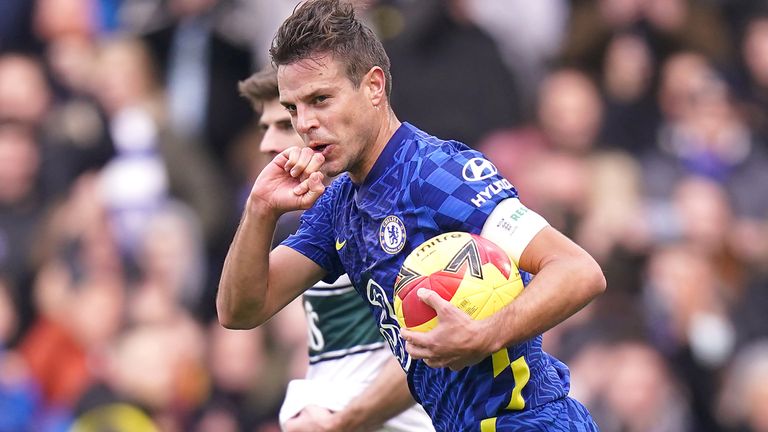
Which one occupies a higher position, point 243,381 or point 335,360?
point 335,360

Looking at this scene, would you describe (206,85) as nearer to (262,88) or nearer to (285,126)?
(262,88)

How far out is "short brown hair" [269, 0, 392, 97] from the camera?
16.4 feet

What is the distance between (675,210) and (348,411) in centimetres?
515

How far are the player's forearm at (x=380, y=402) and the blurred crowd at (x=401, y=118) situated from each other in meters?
3.55

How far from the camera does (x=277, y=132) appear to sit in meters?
6.34

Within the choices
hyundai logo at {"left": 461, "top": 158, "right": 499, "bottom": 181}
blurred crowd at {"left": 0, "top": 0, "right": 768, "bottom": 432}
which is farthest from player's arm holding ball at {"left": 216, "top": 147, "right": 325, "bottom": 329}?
blurred crowd at {"left": 0, "top": 0, "right": 768, "bottom": 432}

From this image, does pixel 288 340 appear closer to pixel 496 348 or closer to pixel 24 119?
pixel 24 119

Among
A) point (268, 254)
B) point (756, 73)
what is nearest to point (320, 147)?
point (268, 254)

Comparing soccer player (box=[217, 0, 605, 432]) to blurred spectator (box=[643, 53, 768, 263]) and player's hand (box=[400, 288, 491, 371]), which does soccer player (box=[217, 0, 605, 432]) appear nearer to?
player's hand (box=[400, 288, 491, 371])

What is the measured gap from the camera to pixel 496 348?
445 cm

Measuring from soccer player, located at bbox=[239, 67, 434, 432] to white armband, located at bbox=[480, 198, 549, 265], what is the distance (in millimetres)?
1587

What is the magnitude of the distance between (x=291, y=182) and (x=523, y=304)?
1025 millimetres

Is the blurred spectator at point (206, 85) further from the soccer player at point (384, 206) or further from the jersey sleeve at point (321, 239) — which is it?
Answer: the soccer player at point (384, 206)

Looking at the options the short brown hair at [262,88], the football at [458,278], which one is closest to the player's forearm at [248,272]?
the football at [458,278]
